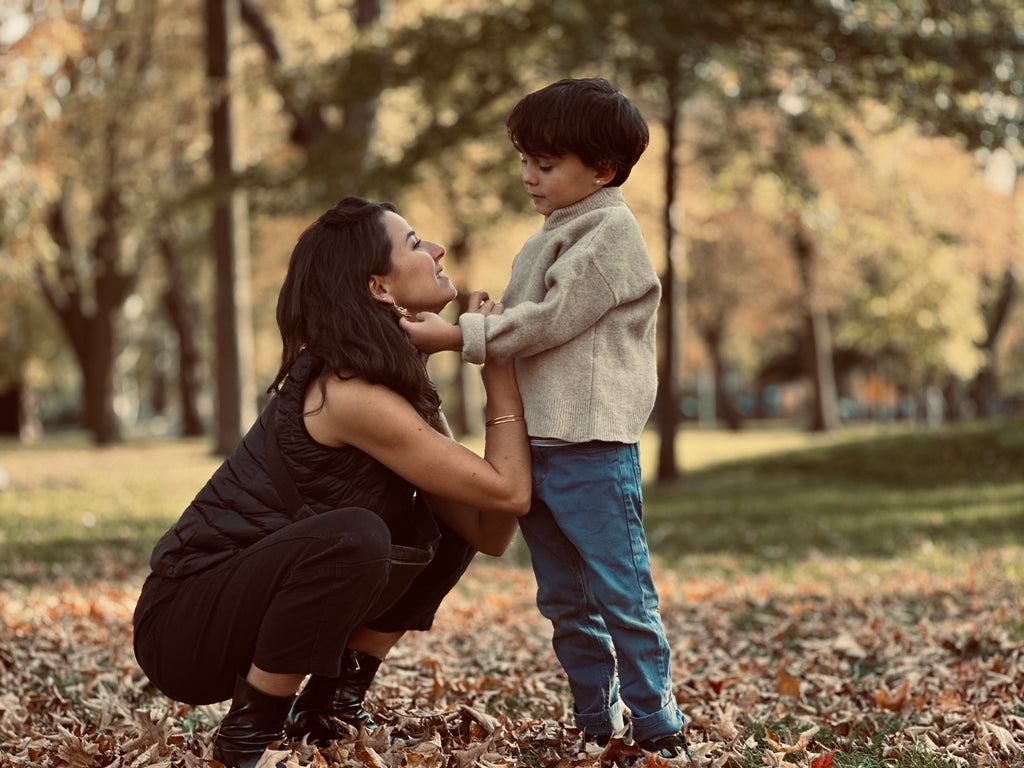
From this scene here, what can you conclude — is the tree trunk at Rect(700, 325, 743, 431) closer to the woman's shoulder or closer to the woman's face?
the woman's face

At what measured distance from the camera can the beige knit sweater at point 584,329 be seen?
9.59 ft

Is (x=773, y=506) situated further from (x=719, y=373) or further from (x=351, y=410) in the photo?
(x=719, y=373)

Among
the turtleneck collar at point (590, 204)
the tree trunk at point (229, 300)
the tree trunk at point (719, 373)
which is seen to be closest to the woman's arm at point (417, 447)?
the turtleneck collar at point (590, 204)

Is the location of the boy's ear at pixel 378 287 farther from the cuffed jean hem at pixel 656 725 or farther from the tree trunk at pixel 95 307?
the tree trunk at pixel 95 307

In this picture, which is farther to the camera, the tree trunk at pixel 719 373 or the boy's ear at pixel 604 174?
the tree trunk at pixel 719 373

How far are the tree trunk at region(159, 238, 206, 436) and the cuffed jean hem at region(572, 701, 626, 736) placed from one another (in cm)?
2471

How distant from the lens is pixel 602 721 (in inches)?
128

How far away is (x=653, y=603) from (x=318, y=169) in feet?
31.8

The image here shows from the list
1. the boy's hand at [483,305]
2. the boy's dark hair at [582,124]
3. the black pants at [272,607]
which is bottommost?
the black pants at [272,607]

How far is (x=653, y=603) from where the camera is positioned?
310cm

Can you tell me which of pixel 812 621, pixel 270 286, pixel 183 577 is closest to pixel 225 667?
pixel 183 577

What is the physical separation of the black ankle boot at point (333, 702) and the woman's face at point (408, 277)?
1.08 m

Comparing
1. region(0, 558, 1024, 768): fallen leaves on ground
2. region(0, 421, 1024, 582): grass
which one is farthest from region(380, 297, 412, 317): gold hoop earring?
region(0, 421, 1024, 582): grass

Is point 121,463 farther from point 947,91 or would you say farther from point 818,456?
point 947,91
